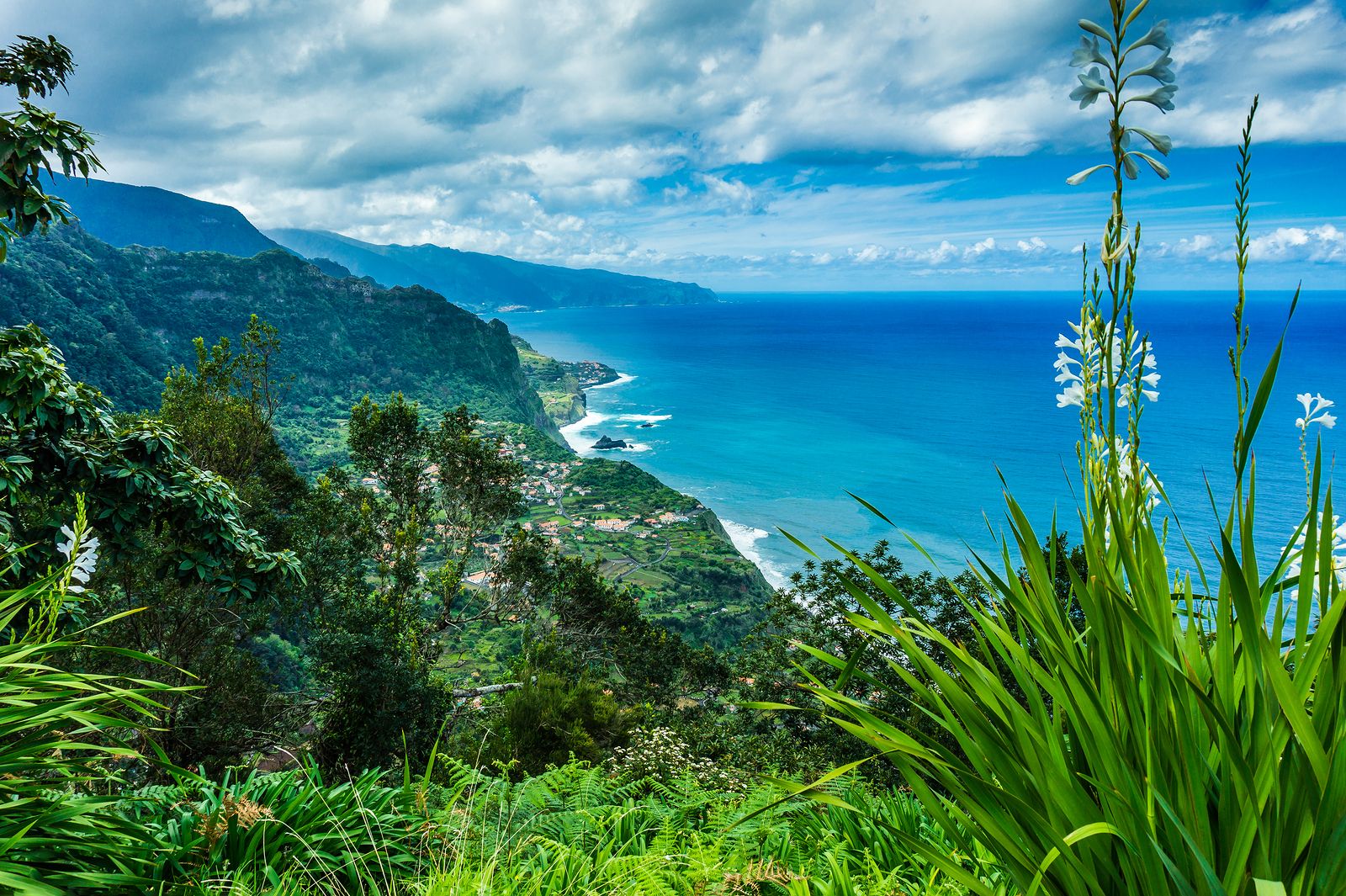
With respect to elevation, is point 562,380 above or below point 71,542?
above

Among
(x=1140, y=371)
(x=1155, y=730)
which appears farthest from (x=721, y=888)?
(x=1140, y=371)

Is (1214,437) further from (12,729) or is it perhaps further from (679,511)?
(12,729)

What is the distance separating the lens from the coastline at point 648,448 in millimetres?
43312

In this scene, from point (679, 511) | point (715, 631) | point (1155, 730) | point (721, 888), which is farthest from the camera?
point (679, 511)

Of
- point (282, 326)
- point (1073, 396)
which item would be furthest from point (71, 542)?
point (282, 326)

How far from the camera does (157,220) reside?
140 metres

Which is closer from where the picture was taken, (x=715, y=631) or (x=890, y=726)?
(x=890, y=726)

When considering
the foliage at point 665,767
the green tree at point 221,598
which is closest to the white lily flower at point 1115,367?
the foliage at point 665,767

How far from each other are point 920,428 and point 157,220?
528ft

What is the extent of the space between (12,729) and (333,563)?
8241mm

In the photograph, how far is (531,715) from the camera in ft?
24.5

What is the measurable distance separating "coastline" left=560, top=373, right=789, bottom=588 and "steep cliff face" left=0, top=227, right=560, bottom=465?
4330 millimetres

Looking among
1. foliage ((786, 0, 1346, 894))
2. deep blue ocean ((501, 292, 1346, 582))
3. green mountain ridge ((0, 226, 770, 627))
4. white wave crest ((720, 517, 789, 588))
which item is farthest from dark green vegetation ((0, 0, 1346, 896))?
white wave crest ((720, 517, 789, 588))

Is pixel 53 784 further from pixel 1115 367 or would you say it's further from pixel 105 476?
pixel 1115 367
